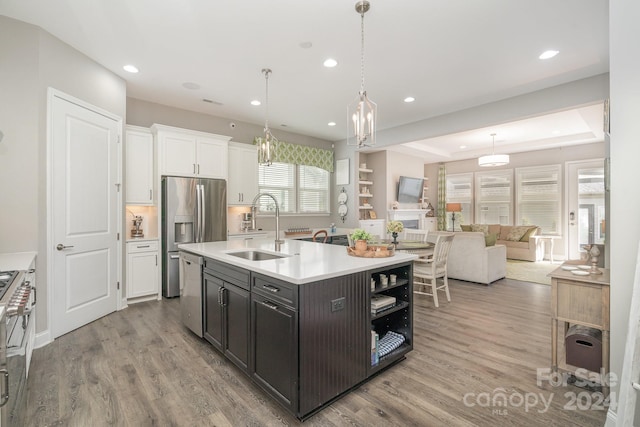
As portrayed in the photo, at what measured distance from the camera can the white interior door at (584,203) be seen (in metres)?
6.80

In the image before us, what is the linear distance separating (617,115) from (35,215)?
4.50m

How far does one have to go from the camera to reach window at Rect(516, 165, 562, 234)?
7.42m

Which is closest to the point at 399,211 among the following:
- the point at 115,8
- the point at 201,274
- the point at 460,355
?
the point at 460,355

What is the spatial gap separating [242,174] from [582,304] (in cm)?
477

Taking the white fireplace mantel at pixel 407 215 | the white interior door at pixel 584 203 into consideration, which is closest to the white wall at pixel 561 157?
the white interior door at pixel 584 203

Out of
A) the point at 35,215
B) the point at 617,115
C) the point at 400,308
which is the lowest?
the point at 400,308

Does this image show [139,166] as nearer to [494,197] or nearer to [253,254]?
[253,254]

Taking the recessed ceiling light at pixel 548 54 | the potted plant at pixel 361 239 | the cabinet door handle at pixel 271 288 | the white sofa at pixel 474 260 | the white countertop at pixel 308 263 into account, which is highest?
the recessed ceiling light at pixel 548 54

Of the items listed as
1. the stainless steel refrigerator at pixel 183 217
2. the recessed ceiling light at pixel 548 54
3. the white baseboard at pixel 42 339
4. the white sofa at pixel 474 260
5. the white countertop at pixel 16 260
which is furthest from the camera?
the white sofa at pixel 474 260

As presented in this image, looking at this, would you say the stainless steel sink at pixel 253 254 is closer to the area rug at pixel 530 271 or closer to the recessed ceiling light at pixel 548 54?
the recessed ceiling light at pixel 548 54

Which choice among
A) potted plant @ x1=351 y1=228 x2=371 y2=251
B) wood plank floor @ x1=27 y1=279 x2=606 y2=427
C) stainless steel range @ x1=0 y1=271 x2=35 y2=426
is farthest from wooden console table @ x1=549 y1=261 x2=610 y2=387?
stainless steel range @ x1=0 y1=271 x2=35 y2=426

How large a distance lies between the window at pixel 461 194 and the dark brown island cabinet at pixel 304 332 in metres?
7.72

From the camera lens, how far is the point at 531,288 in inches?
186

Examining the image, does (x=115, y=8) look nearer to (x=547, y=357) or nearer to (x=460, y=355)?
(x=460, y=355)
